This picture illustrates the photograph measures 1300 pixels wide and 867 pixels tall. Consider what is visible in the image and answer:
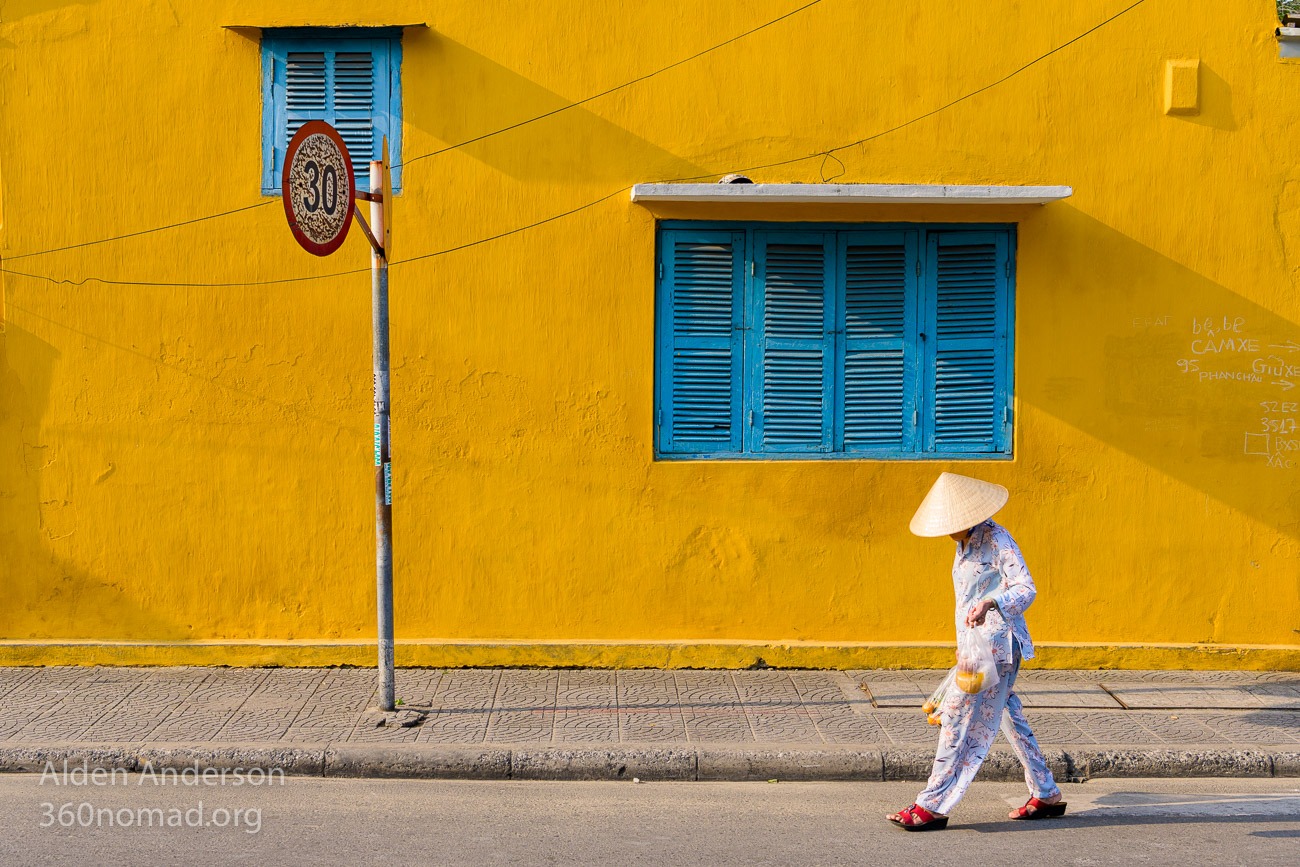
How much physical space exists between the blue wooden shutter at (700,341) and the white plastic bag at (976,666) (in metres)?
3.04

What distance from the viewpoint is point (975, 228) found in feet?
26.2

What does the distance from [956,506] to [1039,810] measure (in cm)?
146

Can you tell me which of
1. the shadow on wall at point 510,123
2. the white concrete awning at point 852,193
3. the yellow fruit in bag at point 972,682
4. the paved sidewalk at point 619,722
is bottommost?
the paved sidewalk at point 619,722

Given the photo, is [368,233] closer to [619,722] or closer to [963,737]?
[619,722]

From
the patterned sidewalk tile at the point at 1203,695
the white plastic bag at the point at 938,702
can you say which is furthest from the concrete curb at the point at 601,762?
the patterned sidewalk tile at the point at 1203,695

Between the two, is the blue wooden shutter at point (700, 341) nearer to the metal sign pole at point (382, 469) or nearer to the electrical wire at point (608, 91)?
the electrical wire at point (608, 91)

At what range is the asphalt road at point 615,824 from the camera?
5035mm

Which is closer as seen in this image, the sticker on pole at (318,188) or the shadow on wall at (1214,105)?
the sticker on pole at (318,188)

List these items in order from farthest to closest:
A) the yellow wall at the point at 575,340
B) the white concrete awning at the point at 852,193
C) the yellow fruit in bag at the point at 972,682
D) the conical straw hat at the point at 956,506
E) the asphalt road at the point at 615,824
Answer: the yellow wall at the point at 575,340 < the white concrete awning at the point at 852,193 < the conical straw hat at the point at 956,506 < the yellow fruit in bag at the point at 972,682 < the asphalt road at the point at 615,824

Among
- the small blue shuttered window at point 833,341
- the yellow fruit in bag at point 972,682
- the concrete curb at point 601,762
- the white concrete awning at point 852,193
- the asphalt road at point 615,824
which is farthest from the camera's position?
the small blue shuttered window at point 833,341

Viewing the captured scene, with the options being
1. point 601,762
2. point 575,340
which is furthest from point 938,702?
point 575,340

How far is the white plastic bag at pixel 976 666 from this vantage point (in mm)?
5262

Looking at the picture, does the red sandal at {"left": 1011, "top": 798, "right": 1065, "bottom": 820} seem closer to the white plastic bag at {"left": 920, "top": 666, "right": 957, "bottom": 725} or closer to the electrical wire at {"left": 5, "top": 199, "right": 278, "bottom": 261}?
the white plastic bag at {"left": 920, "top": 666, "right": 957, "bottom": 725}

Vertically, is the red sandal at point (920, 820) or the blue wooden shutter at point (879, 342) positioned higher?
the blue wooden shutter at point (879, 342)
